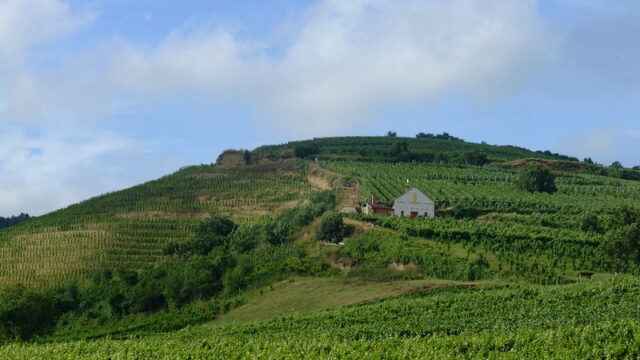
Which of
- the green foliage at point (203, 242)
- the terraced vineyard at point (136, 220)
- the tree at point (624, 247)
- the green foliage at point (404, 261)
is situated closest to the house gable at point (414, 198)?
the green foliage at point (404, 261)

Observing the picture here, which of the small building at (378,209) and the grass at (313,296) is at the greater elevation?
the small building at (378,209)

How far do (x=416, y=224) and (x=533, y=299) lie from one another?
22.0 meters

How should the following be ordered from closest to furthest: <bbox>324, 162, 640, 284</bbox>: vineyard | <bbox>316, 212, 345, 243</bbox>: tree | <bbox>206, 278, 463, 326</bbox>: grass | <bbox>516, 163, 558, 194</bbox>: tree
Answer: <bbox>206, 278, 463, 326</bbox>: grass
<bbox>324, 162, 640, 284</bbox>: vineyard
<bbox>316, 212, 345, 243</bbox>: tree
<bbox>516, 163, 558, 194</bbox>: tree

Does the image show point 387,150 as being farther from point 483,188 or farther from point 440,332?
point 440,332

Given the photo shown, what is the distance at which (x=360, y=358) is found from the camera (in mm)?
24562

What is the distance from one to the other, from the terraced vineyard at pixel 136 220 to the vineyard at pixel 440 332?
1302 inches

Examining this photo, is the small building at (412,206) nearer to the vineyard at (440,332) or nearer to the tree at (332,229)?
the tree at (332,229)

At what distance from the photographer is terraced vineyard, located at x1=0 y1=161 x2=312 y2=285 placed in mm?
68375

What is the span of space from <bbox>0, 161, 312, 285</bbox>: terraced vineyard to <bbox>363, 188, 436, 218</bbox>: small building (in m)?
19.0

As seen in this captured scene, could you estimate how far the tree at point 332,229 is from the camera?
58250 millimetres

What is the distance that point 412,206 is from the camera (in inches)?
2569

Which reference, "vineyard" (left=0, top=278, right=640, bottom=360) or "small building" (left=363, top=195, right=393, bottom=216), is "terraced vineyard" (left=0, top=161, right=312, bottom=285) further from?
"vineyard" (left=0, top=278, right=640, bottom=360)

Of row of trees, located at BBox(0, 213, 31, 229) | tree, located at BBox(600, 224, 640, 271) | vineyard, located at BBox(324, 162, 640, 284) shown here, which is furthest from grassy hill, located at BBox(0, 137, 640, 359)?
row of trees, located at BBox(0, 213, 31, 229)

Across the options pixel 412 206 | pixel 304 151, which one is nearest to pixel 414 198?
pixel 412 206
